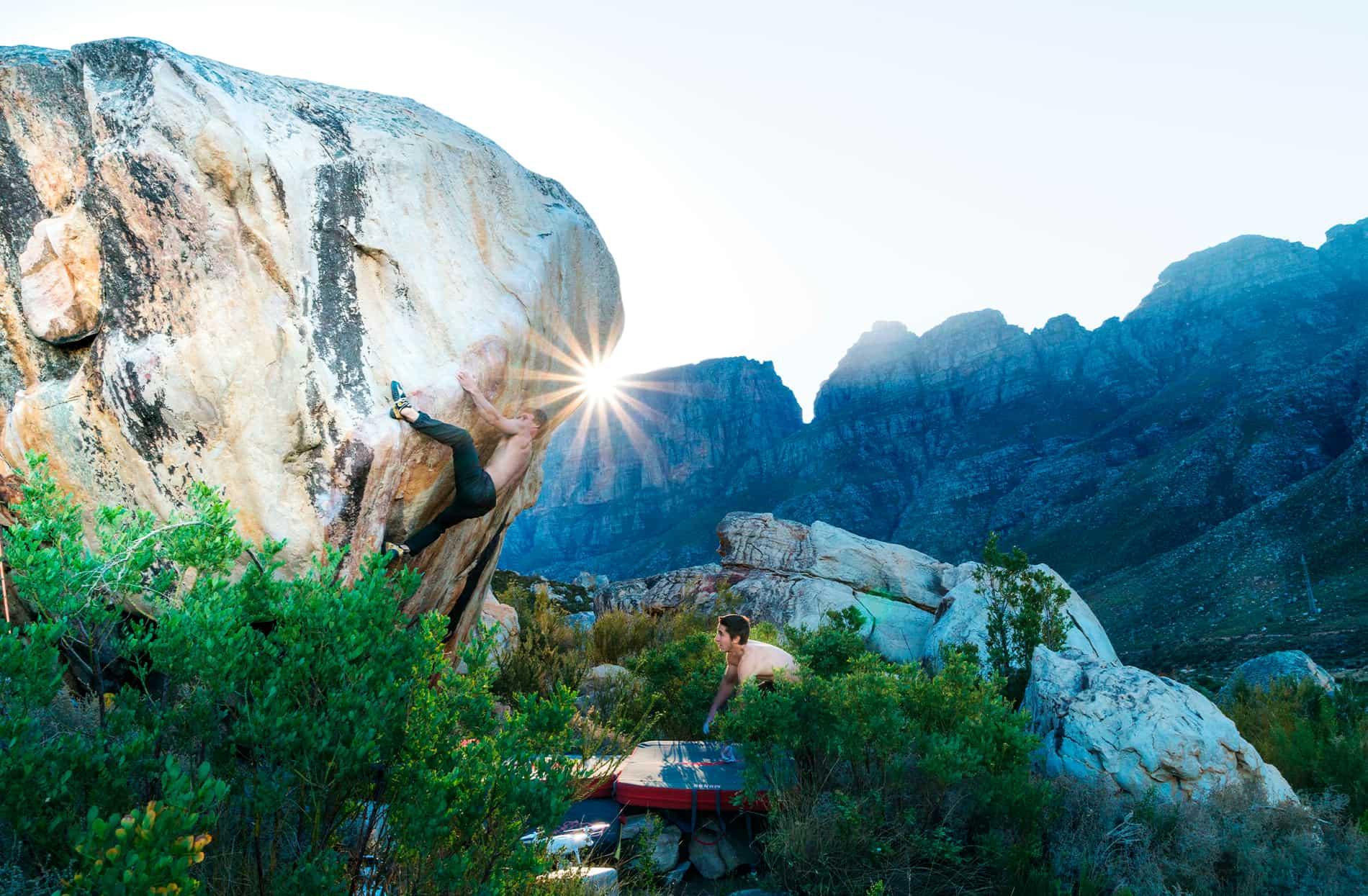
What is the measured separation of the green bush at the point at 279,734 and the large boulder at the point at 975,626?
975 cm

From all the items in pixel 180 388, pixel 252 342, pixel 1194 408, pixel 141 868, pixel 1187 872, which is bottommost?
pixel 1187 872

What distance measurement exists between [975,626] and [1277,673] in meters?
4.61

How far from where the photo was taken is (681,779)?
594cm

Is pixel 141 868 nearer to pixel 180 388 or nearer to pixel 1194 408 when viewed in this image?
pixel 180 388

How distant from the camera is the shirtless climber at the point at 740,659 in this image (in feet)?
23.8

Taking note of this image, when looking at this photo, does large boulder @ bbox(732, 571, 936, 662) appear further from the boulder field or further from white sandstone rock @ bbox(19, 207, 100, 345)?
white sandstone rock @ bbox(19, 207, 100, 345)

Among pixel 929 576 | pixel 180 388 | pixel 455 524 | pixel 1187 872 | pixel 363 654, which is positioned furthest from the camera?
pixel 929 576

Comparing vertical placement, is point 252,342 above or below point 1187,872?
above

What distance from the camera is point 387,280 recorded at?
592 centimetres

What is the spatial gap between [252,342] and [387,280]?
3.65 feet

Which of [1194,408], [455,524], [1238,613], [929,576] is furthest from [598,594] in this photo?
[1194,408]

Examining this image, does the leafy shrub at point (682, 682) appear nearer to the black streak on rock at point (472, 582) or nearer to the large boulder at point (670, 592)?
the black streak on rock at point (472, 582)

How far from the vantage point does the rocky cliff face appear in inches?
4665

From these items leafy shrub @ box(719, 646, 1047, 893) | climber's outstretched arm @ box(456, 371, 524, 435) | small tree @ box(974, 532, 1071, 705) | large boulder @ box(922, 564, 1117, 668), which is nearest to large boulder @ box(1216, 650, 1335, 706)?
large boulder @ box(922, 564, 1117, 668)
